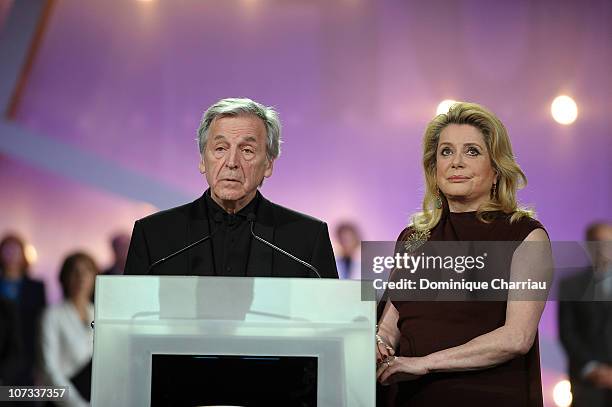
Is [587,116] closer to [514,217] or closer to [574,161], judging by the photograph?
[574,161]

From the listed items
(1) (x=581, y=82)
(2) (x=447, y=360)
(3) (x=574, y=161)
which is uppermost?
(1) (x=581, y=82)

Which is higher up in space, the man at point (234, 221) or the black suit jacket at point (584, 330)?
the man at point (234, 221)

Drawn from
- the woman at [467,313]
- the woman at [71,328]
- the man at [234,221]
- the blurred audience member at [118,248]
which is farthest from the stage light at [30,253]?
the woman at [467,313]

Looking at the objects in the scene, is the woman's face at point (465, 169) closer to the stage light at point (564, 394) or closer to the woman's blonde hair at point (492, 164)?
the woman's blonde hair at point (492, 164)

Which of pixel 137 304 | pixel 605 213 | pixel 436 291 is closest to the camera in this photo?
pixel 137 304

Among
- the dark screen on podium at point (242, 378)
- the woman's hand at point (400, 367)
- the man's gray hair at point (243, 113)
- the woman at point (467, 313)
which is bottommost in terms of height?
the dark screen on podium at point (242, 378)

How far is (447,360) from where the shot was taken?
226 cm

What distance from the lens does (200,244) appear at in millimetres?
2646

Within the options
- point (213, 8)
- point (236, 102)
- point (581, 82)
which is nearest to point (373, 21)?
point (213, 8)

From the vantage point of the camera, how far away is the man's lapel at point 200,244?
2584 millimetres

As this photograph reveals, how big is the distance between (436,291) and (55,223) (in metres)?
1.77

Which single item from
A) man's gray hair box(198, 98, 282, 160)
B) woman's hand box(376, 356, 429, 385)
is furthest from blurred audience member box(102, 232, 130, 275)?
woman's hand box(376, 356, 429, 385)

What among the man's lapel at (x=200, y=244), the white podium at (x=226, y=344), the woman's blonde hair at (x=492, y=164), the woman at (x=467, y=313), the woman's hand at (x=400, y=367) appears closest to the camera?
the white podium at (x=226, y=344)

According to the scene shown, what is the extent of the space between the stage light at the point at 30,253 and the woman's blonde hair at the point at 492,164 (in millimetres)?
1709
